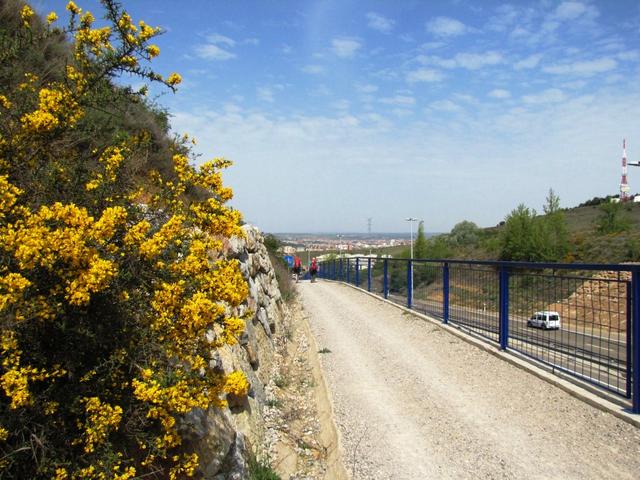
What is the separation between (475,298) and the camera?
909cm

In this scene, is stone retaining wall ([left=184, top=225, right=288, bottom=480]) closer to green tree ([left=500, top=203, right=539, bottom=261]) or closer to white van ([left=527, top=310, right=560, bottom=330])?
white van ([left=527, top=310, right=560, bottom=330])

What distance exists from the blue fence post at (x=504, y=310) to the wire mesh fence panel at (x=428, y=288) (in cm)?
282

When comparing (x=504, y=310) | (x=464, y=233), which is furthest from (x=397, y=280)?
(x=464, y=233)

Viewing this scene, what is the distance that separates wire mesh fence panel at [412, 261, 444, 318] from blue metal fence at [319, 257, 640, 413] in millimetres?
23

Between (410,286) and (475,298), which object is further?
(410,286)

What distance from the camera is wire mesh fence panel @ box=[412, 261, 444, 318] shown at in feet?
35.9

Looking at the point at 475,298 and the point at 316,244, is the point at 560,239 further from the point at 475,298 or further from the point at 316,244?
the point at 475,298

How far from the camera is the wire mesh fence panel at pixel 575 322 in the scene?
5.34m

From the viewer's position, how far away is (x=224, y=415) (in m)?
4.05

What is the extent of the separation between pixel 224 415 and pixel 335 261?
23.0 metres

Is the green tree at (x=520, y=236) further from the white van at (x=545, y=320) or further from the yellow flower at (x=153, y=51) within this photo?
the yellow flower at (x=153, y=51)

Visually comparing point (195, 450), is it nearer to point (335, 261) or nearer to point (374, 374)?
point (374, 374)

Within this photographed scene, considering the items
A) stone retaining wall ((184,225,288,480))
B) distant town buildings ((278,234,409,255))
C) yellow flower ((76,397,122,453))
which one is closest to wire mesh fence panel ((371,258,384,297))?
distant town buildings ((278,234,409,255))

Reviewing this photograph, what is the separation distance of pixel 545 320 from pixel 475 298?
2.32 m
